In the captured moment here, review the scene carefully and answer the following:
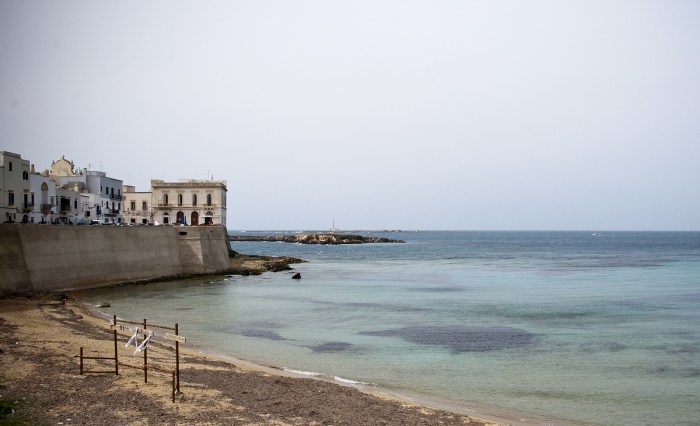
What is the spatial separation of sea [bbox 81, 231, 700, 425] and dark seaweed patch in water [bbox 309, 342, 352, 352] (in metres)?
0.04

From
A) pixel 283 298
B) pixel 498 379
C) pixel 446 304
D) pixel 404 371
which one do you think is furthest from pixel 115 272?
pixel 498 379

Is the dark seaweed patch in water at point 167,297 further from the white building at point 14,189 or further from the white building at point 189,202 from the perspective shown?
the white building at point 189,202

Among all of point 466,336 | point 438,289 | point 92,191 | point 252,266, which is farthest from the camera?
point 92,191

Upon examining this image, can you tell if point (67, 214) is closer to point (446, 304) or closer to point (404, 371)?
point (446, 304)

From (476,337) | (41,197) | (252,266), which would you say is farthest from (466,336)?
(41,197)

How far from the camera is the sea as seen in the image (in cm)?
1593

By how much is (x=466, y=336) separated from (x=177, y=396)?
1466cm

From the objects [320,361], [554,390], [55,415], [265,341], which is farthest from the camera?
[265,341]

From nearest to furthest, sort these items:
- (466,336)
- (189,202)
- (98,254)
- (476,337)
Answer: (476,337) < (466,336) < (98,254) < (189,202)

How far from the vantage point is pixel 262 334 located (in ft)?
83.4

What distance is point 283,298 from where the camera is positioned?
128 feet

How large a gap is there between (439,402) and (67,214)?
5577cm

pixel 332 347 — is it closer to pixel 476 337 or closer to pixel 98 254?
pixel 476 337

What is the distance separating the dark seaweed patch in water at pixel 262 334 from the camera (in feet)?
80.7
